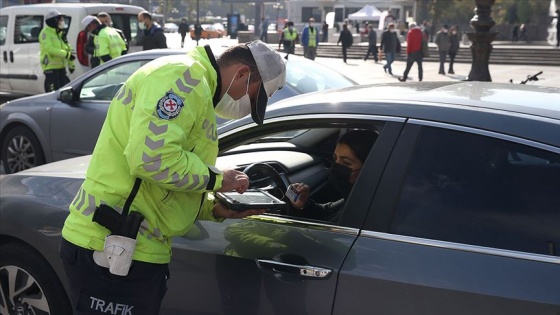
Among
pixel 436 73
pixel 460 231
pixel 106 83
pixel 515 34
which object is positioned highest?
pixel 460 231

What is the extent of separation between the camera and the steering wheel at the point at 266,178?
10.3ft

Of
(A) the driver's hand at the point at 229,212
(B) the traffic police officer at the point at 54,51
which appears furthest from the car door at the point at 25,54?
(A) the driver's hand at the point at 229,212

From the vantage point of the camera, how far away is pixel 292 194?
9.77ft

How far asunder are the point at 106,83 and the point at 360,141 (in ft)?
16.0

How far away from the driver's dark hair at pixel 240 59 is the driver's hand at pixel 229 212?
0.51m

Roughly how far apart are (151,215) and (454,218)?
1076 millimetres

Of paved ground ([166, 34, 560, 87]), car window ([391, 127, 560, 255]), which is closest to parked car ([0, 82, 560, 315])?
car window ([391, 127, 560, 255])

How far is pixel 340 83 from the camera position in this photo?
6.75m

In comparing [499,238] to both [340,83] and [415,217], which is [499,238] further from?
[340,83]

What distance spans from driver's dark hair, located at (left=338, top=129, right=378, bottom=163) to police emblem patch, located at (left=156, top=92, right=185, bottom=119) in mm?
→ 866

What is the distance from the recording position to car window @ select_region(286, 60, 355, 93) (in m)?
6.23

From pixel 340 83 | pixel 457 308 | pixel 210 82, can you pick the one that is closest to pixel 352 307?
pixel 457 308

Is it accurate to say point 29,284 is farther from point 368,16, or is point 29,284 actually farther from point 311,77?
point 368,16

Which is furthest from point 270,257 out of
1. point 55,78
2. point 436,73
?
point 436,73
